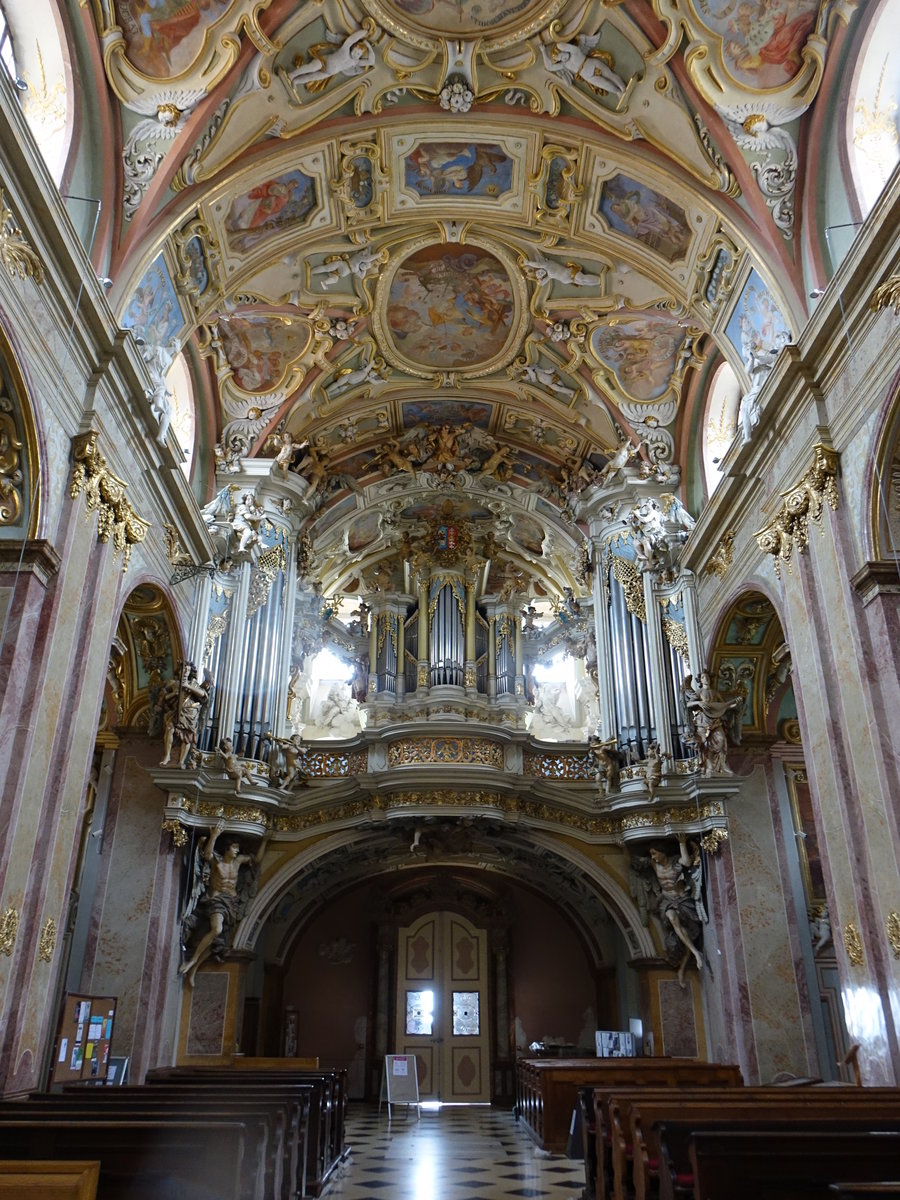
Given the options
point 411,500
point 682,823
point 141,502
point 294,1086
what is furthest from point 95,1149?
point 411,500

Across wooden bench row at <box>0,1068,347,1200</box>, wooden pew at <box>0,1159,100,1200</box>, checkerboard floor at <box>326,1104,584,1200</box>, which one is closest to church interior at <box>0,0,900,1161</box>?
wooden bench row at <box>0,1068,347,1200</box>

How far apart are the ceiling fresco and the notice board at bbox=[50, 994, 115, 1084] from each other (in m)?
8.22

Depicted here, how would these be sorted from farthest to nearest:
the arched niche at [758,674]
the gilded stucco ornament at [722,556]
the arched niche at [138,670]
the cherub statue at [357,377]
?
the cherub statue at [357,377] < the arched niche at [758,674] < the arched niche at [138,670] < the gilded stucco ornament at [722,556]

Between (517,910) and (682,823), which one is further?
(517,910)

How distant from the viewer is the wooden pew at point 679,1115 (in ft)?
19.5

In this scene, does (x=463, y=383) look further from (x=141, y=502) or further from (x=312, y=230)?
(x=141, y=502)

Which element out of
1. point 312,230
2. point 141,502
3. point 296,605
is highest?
point 312,230

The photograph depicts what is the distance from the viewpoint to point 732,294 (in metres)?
13.8

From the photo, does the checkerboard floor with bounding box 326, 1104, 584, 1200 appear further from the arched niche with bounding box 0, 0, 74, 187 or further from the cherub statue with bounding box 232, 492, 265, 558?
the arched niche with bounding box 0, 0, 74, 187

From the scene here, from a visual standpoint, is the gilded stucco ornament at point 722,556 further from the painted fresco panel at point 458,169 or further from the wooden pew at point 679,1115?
the wooden pew at point 679,1115

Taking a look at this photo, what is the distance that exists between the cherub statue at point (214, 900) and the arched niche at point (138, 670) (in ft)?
7.25

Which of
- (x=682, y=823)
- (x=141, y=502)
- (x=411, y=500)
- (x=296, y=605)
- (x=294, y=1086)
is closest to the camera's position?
(x=294, y=1086)

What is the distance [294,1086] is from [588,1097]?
290 cm

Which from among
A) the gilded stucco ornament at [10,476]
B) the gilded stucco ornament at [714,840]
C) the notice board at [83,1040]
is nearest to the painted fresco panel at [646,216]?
the gilded stucco ornament at [714,840]
